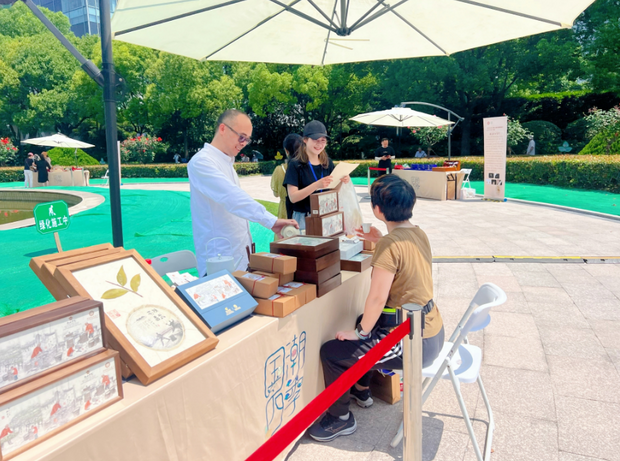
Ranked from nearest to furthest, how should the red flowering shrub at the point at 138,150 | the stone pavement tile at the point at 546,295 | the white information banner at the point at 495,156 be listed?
the stone pavement tile at the point at 546,295 < the white information banner at the point at 495,156 < the red flowering shrub at the point at 138,150

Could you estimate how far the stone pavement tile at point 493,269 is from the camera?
18.6 ft

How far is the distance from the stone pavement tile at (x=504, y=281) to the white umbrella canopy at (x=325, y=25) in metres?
2.73

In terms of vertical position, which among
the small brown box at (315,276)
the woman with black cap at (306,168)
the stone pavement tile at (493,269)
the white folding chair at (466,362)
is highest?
the woman with black cap at (306,168)

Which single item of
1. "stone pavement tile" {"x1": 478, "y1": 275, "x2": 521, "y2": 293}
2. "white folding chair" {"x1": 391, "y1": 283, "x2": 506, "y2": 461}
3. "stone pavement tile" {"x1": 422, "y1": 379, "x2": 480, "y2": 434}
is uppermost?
"white folding chair" {"x1": 391, "y1": 283, "x2": 506, "y2": 461}

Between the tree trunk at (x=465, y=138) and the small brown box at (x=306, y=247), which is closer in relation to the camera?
the small brown box at (x=306, y=247)

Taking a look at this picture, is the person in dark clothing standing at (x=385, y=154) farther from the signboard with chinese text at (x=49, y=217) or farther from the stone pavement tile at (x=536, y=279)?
the signboard with chinese text at (x=49, y=217)

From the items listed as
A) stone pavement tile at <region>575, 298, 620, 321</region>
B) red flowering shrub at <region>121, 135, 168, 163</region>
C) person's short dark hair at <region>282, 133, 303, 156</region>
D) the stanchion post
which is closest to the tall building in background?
red flowering shrub at <region>121, 135, 168, 163</region>

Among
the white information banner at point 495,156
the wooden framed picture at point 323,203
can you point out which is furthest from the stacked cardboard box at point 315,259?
the white information banner at point 495,156

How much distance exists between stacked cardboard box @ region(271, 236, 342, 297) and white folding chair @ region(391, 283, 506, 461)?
71cm

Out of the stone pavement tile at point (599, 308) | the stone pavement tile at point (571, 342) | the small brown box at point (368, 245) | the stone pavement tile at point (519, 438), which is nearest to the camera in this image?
the stone pavement tile at point (519, 438)

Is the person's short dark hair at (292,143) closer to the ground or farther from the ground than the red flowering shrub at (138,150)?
closer to the ground

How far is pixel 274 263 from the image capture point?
224cm

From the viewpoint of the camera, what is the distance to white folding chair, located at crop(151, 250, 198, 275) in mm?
2748

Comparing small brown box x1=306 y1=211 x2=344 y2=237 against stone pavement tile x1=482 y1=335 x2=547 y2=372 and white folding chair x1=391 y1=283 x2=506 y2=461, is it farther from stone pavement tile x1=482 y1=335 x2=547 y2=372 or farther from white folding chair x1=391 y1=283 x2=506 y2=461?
stone pavement tile x1=482 y1=335 x2=547 y2=372
